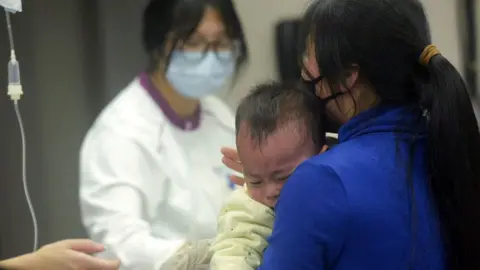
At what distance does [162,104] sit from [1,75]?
14.0 inches

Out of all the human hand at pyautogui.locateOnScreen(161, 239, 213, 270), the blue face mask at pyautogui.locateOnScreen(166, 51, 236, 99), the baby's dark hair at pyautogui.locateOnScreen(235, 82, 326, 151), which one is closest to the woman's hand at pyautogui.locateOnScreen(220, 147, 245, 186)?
the human hand at pyautogui.locateOnScreen(161, 239, 213, 270)

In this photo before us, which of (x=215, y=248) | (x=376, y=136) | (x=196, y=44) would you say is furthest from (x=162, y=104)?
(x=376, y=136)

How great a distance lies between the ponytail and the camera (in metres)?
0.62

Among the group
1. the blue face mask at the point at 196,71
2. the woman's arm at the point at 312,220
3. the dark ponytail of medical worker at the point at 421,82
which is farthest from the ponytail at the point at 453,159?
the blue face mask at the point at 196,71

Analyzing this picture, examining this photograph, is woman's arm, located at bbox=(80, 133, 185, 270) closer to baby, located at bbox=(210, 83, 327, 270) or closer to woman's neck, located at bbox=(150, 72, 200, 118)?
woman's neck, located at bbox=(150, 72, 200, 118)

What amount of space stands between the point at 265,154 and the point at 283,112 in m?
0.06

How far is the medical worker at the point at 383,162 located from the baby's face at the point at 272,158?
9 centimetres

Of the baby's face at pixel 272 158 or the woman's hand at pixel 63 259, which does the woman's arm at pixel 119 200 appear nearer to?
the woman's hand at pixel 63 259

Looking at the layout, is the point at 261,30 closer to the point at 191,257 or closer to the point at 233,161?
the point at 233,161

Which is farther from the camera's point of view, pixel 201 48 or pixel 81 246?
pixel 201 48

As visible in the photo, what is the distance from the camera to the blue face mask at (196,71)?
125 centimetres

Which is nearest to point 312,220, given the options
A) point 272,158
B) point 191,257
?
point 272,158

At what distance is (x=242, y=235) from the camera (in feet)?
2.41

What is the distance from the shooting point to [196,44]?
125 cm
